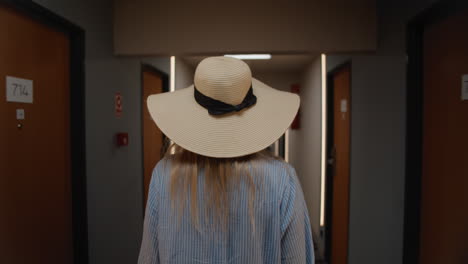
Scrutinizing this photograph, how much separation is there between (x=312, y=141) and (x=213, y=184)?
320cm

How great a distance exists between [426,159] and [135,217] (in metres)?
2.26

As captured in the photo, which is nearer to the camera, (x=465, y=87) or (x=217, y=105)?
(x=217, y=105)

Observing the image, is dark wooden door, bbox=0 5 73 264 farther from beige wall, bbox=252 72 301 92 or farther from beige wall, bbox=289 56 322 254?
beige wall, bbox=252 72 301 92

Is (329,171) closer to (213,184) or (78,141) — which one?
(78,141)

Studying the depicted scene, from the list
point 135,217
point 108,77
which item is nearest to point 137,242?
point 135,217

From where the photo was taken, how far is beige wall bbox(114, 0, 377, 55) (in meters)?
1.83

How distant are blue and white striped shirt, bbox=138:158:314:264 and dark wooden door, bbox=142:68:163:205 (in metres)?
2.15

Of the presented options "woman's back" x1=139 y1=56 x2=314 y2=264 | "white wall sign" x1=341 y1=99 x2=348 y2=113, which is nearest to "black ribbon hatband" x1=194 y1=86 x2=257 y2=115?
"woman's back" x1=139 y1=56 x2=314 y2=264

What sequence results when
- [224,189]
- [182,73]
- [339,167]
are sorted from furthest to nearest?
1. [182,73]
2. [339,167]
3. [224,189]

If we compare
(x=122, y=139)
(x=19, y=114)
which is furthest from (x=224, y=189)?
(x=122, y=139)

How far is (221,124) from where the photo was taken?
714mm

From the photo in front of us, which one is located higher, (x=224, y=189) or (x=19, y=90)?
(x=19, y=90)

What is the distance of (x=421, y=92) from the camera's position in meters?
1.64

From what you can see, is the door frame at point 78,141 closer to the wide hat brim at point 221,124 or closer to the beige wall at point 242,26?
the beige wall at point 242,26
